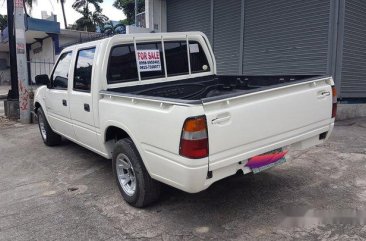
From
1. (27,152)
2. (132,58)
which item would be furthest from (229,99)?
(27,152)

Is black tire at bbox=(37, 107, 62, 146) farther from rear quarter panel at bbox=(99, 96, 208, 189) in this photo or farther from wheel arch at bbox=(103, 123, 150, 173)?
rear quarter panel at bbox=(99, 96, 208, 189)

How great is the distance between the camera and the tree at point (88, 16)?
3631 cm

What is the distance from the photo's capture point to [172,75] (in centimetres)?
509

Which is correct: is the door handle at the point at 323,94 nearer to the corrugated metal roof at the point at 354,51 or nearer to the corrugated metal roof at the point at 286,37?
the corrugated metal roof at the point at 286,37

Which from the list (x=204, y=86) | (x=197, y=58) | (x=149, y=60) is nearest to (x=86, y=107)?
(x=149, y=60)

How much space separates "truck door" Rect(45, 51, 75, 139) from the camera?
5531mm

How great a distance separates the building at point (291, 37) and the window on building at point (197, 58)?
4642 millimetres

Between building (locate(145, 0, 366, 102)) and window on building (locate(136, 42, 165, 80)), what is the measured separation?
18.0 feet

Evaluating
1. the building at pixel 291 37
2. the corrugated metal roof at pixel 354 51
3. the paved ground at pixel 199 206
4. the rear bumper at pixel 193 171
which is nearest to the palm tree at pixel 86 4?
the building at pixel 291 37

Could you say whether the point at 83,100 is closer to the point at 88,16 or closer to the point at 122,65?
the point at 122,65

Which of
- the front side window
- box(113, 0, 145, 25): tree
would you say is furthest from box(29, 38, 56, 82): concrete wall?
the front side window

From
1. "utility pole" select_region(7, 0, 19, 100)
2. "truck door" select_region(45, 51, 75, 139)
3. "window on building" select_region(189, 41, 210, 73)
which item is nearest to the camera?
"window on building" select_region(189, 41, 210, 73)

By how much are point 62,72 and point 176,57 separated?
196 centimetres

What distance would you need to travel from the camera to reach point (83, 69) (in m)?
4.97
